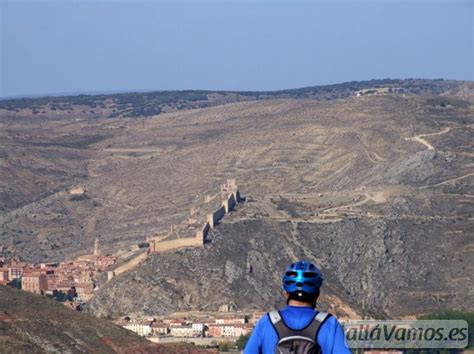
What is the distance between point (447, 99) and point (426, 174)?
122ft

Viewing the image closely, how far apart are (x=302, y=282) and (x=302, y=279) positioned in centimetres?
2

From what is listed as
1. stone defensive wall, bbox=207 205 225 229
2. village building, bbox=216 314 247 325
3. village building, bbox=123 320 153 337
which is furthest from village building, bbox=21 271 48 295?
village building, bbox=216 314 247 325

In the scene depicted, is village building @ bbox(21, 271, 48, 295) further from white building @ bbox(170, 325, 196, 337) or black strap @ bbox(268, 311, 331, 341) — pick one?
black strap @ bbox(268, 311, 331, 341)

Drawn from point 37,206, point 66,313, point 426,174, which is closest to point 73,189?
point 37,206

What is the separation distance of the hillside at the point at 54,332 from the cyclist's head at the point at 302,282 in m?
26.1

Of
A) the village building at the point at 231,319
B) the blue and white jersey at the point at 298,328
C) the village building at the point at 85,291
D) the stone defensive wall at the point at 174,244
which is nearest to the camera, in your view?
the blue and white jersey at the point at 298,328

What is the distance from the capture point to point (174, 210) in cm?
8856

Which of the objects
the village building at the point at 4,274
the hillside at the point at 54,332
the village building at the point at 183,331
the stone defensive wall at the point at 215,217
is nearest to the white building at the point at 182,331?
the village building at the point at 183,331

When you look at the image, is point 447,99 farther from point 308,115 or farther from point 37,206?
point 37,206

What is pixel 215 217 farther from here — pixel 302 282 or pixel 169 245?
pixel 302 282

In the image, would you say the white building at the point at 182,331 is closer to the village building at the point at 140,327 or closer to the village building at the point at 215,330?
the village building at the point at 215,330

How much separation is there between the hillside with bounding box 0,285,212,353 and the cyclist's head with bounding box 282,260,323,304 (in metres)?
26.1

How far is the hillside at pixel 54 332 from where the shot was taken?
33.5m

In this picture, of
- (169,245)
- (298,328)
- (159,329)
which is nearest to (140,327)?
(159,329)
